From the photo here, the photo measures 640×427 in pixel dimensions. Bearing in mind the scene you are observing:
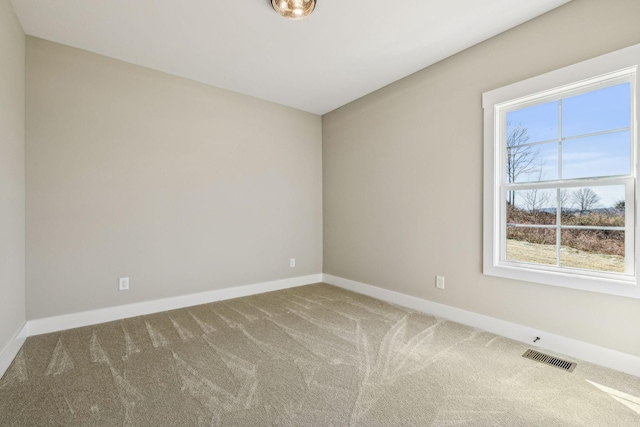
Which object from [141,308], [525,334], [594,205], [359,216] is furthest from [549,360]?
[141,308]

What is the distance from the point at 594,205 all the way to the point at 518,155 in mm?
676

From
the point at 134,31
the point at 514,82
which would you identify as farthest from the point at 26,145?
the point at 514,82

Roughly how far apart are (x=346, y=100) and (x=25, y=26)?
324 cm

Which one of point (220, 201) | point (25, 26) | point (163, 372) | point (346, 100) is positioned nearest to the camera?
point (163, 372)

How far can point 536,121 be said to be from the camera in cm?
252

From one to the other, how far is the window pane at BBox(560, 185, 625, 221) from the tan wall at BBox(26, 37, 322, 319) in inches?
122

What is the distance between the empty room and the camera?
1.86 meters

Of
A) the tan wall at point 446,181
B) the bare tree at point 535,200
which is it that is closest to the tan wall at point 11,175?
the tan wall at point 446,181

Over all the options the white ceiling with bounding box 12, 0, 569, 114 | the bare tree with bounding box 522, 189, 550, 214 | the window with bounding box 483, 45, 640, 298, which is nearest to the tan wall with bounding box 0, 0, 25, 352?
the white ceiling with bounding box 12, 0, 569, 114

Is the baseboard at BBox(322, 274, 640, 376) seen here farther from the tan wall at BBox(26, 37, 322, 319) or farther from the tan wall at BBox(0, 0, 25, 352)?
the tan wall at BBox(0, 0, 25, 352)

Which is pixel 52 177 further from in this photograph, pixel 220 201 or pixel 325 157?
pixel 325 157

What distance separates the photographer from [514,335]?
252 centimetres

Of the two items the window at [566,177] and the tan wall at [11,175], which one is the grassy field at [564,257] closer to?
the window at [566,177]

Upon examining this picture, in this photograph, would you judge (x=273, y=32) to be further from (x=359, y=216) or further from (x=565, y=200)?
(x=565, y=200)
